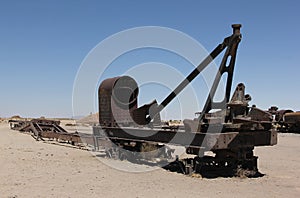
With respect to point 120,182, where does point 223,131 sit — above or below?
above

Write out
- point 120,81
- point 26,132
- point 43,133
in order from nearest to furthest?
point 120,81 → point 43,133 → point 26,132

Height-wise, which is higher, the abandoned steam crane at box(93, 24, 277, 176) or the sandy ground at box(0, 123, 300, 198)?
the abandoned steam crane at box(93, 24, 277, 176)

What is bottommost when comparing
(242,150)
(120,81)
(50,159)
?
(50,159)

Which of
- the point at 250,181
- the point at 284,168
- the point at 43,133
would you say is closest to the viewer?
the point at 250,181

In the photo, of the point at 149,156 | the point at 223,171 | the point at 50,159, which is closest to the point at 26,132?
the point at 50,159

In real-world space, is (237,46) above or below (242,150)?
→ above

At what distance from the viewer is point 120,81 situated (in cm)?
1379

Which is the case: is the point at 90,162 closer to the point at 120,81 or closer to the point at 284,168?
the point at 120,81

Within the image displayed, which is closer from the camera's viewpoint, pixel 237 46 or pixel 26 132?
pixel 237 46

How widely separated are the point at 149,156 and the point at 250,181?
457 cm

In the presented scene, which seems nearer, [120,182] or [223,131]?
[120,182]

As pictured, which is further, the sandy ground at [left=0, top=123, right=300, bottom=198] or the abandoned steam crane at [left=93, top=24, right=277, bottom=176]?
the abandoned steam crane at [left=93, top=24, right=277, bottom=176]

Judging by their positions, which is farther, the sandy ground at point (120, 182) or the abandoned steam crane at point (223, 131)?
the abandoned steam crane at point (223, 131)

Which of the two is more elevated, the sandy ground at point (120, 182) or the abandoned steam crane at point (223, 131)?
the abandoned steam crane at point (223, 131)
